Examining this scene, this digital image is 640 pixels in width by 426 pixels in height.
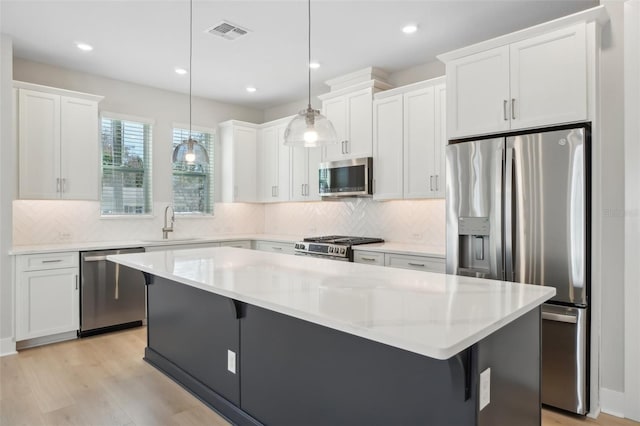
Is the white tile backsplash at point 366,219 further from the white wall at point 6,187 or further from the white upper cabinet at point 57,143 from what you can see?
the white wall at point 6,187

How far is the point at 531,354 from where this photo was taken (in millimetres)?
1853

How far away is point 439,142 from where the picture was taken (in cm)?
383

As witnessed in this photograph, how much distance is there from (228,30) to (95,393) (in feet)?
10.1

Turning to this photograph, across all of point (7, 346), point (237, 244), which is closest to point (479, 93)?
point (237, 244)

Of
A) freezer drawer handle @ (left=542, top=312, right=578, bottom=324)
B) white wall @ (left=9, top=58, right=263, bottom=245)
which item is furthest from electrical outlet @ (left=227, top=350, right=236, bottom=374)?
white wall @ (left=9, top=58, right=263, bottom=245)

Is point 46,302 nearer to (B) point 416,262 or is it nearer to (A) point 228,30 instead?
(A) point 228,30

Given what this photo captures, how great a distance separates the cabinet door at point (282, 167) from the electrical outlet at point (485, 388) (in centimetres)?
424

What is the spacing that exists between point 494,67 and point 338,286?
2.19 meters

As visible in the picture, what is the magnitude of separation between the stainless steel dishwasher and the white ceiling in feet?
6.70

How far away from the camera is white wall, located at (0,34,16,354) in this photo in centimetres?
359

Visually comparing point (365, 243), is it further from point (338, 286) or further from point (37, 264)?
point (37, 264)

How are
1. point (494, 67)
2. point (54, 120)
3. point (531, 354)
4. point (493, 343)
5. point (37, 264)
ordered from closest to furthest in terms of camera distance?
1. point (493, 343)
2. point (531, 354)
3. point (494, 67)
4. point (37, 264)
5. point (54, 120)

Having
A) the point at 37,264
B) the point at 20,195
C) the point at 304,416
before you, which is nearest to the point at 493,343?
the point at 304,416

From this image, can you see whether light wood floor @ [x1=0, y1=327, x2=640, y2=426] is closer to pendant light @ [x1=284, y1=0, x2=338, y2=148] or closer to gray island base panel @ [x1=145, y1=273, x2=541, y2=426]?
gray island base panel @ [x1=145, y1=273, x2=541, y2=426]
